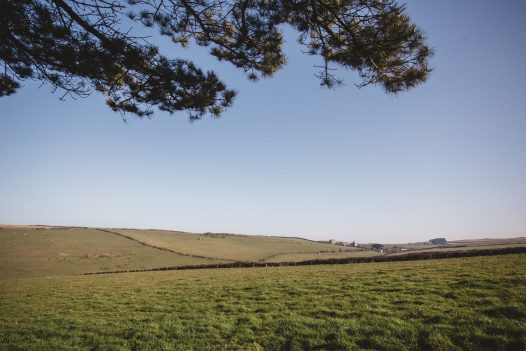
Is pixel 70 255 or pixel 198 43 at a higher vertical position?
pixel 198 43

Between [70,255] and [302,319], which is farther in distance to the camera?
[70,255]

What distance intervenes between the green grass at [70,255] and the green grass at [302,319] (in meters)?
31.2

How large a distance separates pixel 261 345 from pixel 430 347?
13.8 ft

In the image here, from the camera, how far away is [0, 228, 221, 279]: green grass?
136 ft

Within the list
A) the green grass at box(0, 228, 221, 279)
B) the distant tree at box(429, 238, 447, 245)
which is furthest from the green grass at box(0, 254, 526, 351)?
the distant tree at box(429, 238, 447, 245)

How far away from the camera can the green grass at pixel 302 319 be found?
7.41m

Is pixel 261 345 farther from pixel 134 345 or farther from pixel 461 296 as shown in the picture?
pixel 461 296

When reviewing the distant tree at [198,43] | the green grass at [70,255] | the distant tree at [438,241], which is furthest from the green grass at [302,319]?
the distant tree at [438,241]

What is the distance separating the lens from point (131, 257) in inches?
2066

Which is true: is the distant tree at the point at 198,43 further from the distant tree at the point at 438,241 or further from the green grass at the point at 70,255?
the distant tree at the point at 438,241

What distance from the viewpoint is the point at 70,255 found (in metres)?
52.2

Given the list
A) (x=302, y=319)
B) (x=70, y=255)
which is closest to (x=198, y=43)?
(x=302, y=319)

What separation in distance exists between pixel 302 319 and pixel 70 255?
188 feet

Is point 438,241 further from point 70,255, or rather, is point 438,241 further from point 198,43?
point 198,43
